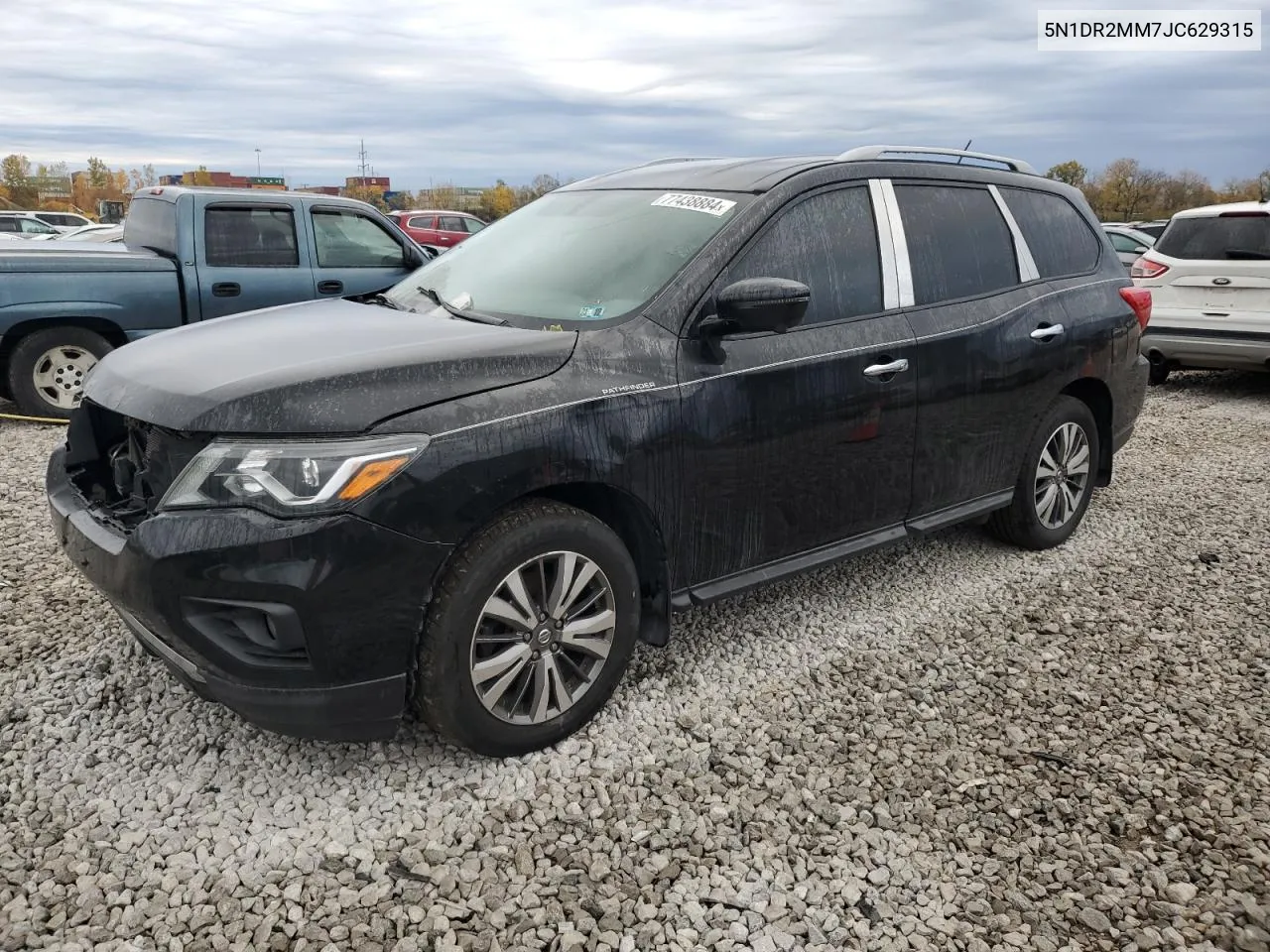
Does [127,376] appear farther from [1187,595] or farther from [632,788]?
[1187,595]

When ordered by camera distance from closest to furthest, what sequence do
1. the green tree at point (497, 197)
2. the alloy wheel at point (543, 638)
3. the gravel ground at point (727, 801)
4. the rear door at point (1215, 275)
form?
the gravel ground at point (727, 801) < the alloy wheel at point (543, 638) < the rear door at point (1215, 275) < the green tree at point (497, 197)

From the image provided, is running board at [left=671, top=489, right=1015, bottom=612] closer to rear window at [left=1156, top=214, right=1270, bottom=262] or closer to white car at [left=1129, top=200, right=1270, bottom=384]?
white car at [left=1129, top=200, right=1270, bottom=384]

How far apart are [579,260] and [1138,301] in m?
3.16

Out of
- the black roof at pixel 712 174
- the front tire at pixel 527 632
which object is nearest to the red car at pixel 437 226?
the black roof at pixel 712 174

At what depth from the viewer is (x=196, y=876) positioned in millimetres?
2441

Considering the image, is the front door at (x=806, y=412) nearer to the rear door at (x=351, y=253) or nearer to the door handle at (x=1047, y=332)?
the door handle at (x=1047, y=332)

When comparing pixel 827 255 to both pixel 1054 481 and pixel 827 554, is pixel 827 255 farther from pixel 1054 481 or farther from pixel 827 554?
pixel 1054 481

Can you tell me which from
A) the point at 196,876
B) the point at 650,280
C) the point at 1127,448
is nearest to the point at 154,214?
the point at 650,280

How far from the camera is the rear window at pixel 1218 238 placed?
8398 millimetres

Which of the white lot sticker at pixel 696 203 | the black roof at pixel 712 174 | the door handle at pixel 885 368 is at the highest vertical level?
the black roof at pixel 712 174

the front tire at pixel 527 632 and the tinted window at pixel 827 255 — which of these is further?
the tinted window at pixel 827 255

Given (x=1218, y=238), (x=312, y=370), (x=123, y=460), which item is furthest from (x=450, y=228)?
(x=312, y=370)

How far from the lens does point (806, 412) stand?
335 cm

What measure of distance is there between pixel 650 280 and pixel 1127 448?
5412 mm
